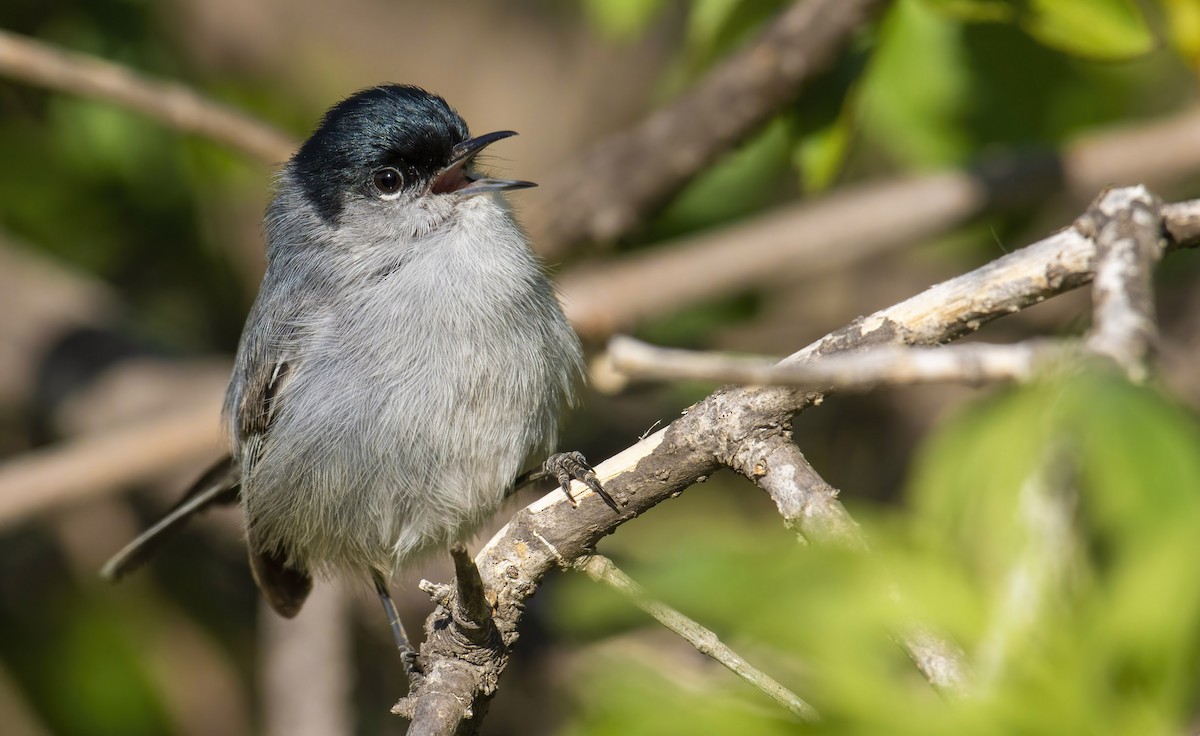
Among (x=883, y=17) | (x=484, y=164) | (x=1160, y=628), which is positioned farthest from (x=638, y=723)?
(x=484, y=164)

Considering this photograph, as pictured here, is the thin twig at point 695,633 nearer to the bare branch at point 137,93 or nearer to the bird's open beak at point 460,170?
the bird's open beak at point 460,170

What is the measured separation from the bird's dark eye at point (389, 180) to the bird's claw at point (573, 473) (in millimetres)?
1125

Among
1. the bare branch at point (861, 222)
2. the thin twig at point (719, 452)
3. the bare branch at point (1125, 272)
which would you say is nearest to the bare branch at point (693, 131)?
the bare branch at point (861, 222)

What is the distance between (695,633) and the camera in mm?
2113

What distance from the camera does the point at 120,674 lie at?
15.4 ft

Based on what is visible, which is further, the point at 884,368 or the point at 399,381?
the point at 399,381

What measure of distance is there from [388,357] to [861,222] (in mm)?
2014

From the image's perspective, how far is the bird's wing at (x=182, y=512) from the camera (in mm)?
3768

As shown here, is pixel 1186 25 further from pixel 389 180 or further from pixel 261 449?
pixel 261 449

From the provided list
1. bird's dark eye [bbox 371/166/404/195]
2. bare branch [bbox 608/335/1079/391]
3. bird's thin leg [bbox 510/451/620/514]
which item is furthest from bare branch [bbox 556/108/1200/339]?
bare branch [bbox 608/335/1079/391]

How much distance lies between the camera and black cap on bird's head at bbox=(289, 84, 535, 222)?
3447 mm

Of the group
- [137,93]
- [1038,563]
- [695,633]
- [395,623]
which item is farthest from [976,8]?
[137,93]

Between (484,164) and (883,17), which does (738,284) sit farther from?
(883,17)

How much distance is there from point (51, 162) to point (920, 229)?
3852 millimetres
